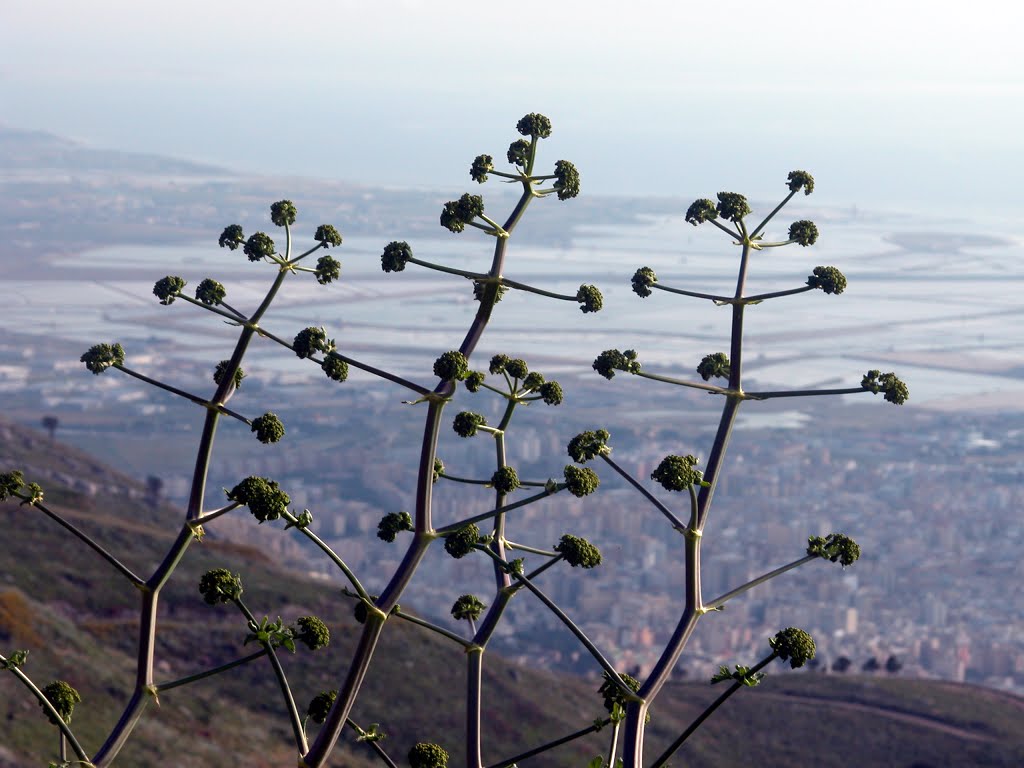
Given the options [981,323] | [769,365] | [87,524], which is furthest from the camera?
[981,323]

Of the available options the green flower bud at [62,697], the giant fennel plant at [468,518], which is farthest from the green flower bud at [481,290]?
the green flower bud at [62,697]

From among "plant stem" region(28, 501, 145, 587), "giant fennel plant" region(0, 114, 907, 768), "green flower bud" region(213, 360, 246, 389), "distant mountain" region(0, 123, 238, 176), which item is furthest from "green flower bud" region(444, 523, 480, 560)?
"distant mountain" region(0, 123, 238, 176)

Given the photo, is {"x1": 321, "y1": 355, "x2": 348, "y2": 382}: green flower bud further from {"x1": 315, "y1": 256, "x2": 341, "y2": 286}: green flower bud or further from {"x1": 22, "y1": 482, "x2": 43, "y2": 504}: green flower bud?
{"x1": 22, "y1": 482, "x2": 43, "y2": 504}: green flower bud

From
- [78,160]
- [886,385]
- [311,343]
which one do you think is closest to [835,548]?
[886,385]

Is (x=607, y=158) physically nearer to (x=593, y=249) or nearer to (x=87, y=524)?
(x=593, y=249)

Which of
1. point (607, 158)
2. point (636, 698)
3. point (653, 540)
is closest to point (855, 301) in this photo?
point (653, 540)

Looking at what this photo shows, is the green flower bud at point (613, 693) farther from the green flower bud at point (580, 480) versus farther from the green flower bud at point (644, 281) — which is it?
the green flower bud at point (644, 281)
